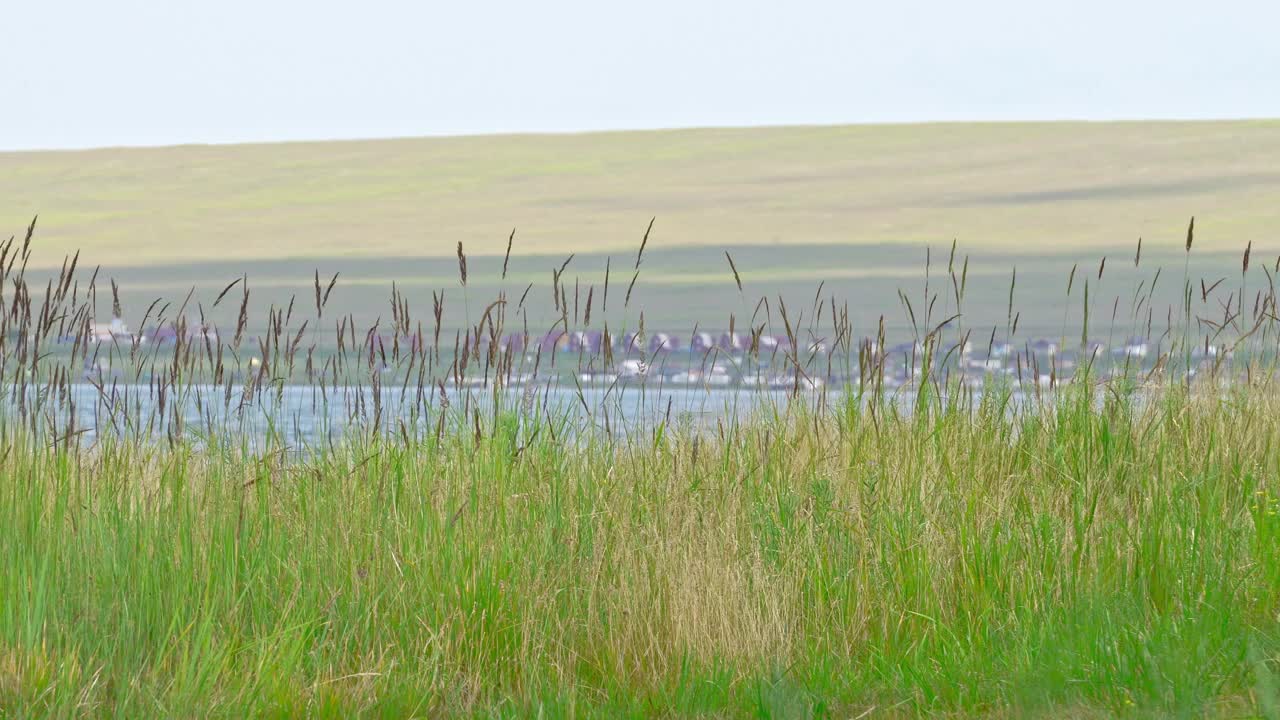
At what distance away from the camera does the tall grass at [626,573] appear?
3.47m

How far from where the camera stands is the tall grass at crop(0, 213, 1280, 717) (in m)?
3.47

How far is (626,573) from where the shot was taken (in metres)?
3.98

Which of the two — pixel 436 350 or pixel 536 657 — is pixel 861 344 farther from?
pixel 536 657

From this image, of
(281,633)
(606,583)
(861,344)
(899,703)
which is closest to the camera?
(899,703)

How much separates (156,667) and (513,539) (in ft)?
3.82

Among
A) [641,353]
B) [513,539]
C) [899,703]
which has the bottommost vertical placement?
[899,703]

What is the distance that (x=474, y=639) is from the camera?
3.86 meters

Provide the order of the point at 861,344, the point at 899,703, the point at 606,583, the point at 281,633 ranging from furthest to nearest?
the point at 861,344 < the point at 606,583 < the point at 281,633 < the point at 899,703

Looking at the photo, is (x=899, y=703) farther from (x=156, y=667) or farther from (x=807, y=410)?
(x=807, y=410)

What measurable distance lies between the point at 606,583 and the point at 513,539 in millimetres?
348

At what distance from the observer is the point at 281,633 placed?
3.66 metres

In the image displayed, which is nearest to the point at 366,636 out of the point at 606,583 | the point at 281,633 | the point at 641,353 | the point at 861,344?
the point at 281,633

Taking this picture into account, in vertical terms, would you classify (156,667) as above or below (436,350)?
below

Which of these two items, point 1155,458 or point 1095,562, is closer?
point 1095,562
